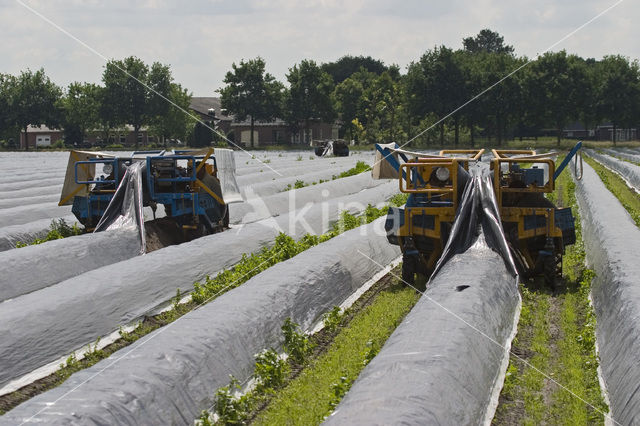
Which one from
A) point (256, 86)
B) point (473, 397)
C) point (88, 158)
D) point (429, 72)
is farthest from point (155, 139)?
point (473, 397)

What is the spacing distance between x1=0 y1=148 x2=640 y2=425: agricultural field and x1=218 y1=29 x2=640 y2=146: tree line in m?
71.0

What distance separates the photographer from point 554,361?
983 centimetres

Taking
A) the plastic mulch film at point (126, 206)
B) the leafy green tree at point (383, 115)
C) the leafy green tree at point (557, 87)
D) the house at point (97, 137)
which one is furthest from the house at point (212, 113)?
the plastic mulch film at point (126, 206)

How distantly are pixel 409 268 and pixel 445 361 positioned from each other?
244 inches

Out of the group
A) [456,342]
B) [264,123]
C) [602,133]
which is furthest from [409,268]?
[602,133]

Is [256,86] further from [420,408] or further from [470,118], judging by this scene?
[420,408]

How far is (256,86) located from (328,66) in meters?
64.9

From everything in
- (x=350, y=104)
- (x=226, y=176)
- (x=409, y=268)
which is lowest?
(x=409, y=268)

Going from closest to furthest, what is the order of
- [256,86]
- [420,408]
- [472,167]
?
[420,408] < [472,167] < [256,86]

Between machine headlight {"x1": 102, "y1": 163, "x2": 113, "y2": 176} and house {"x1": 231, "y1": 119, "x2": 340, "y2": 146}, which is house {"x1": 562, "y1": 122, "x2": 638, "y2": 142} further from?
machine headlight {"x1": 102, "y1": 163, "x2": 113, "y2": 176}

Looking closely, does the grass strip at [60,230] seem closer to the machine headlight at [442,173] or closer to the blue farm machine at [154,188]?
the blue farm machine at [154,188]

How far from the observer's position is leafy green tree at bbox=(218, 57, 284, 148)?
9338cm

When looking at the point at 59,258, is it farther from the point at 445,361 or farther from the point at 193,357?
the point at 445,361

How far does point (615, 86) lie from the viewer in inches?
3563
